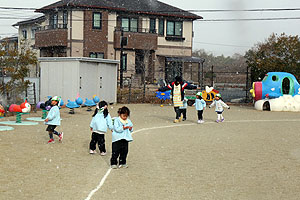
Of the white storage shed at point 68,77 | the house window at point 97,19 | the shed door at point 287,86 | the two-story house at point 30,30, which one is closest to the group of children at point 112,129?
the white storage shed at point 68,77

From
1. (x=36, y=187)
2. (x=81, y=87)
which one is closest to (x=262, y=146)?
(x=36, y=187)

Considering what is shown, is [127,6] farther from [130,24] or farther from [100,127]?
[100,127]

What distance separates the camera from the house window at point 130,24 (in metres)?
41.7

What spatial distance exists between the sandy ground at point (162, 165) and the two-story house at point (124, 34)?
2282 centimetres

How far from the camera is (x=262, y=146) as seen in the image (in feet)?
41.8

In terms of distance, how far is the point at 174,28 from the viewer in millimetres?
44344

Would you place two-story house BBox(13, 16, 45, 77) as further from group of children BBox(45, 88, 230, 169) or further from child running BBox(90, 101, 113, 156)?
child running BBox(90, 101, 113, 156)

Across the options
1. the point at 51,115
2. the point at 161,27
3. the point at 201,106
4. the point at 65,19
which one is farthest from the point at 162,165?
the point at 161,27

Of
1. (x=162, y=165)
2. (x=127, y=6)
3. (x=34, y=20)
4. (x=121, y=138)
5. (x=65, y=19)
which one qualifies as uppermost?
(x=127, y=6)

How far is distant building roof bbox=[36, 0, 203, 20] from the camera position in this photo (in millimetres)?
39031

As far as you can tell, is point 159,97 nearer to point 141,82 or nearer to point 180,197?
point 141,82

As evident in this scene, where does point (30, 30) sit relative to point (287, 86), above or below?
above

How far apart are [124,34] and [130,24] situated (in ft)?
6.75

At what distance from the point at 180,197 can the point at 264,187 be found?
173cm
